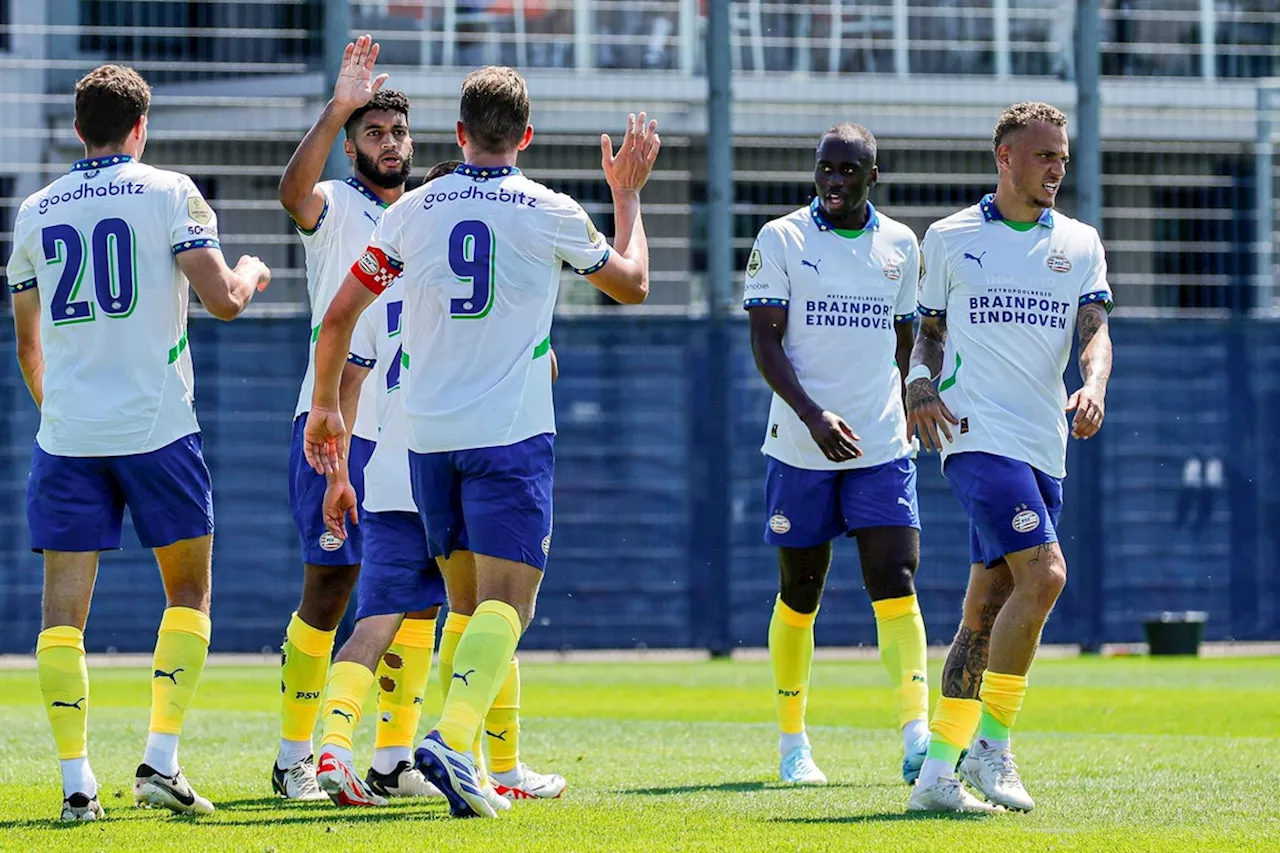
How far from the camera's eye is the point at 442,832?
19.1 ft

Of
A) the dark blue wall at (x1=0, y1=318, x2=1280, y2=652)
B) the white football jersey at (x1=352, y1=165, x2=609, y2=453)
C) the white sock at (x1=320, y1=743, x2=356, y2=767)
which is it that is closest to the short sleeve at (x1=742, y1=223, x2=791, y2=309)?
the white football jersey at (x1=352, y1=165, x2=609, y2=453)

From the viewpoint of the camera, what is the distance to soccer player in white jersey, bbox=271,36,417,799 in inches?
289

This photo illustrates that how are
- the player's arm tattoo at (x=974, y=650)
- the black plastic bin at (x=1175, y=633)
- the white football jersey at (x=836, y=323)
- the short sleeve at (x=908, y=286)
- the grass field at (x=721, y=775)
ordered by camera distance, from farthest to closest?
the black plastic bin at (x=1175, y=633)
the short sleeve at (x=908, y=286)
the white football jersey at (x=836, y=323)
the player's arm tattoo at (x=974, y=650)
the grass field at (x=721, y=775)

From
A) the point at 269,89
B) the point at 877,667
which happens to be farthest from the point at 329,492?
the point at 269,89

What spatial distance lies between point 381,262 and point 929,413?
190 centimetres

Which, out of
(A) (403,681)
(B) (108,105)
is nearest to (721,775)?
(A) (403,681)

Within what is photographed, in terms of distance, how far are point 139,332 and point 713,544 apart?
1076 cm

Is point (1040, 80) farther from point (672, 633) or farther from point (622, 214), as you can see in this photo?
point (622, 214)

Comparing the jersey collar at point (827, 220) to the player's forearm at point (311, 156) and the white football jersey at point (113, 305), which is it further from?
the white football jersey at point (113, 305)

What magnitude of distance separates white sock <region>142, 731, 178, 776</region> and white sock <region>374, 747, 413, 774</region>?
92cm

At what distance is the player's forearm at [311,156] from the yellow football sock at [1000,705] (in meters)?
2.87

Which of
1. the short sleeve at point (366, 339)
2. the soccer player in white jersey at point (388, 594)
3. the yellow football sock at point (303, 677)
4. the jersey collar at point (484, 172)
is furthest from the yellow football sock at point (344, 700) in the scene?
the jersey collar at point (484, 172)

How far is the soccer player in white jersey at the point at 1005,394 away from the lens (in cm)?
671

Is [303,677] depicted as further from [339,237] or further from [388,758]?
[339,237]
